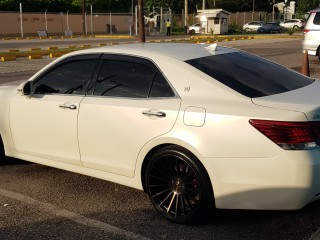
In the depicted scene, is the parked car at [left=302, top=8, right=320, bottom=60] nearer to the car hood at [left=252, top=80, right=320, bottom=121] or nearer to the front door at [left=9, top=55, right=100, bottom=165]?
the car hood at [left=252, top=80, right=320, bottom=121]

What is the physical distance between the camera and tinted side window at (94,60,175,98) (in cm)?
395

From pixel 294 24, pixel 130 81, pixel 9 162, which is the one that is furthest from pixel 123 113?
pixel 294 24

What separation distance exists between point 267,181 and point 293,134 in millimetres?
388

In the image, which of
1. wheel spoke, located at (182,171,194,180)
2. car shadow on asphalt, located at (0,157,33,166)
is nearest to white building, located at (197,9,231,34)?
car shadow on asphalt, located at (0,157,33,166)

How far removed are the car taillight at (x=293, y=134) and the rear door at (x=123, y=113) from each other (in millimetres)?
793

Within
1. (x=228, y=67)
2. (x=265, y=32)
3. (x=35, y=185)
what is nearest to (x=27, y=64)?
(x=35, y=185)

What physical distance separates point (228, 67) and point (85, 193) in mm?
1903

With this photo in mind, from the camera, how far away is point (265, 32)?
51.4 m

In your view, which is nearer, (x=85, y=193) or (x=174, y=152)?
(x=174, y=152)

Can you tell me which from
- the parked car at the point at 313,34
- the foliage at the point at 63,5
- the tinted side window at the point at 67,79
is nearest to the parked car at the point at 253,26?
the foliage at the point at 63,5

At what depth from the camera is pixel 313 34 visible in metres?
15.3

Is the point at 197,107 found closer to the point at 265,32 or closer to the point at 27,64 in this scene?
the point at 27,64

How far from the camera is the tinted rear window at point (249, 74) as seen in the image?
378 centimetres

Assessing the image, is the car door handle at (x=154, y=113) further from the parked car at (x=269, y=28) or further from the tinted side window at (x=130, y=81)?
the parked car at (x=269, y=28)
